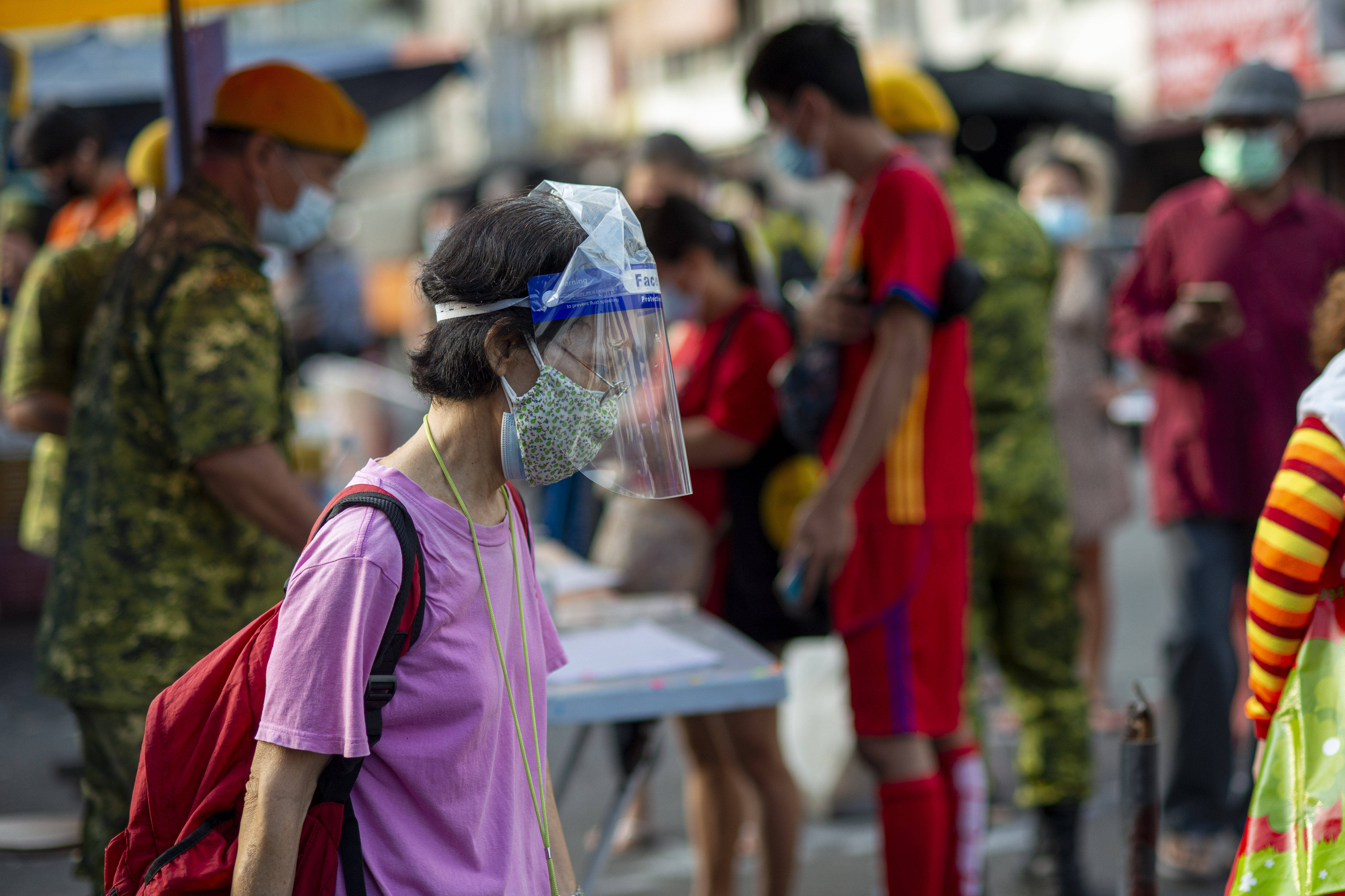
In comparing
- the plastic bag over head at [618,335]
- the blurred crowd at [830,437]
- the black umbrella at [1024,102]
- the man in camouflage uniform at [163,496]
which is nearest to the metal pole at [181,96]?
the blurred crowd at [830,437]

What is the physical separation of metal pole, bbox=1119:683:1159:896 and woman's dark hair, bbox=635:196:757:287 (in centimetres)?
158

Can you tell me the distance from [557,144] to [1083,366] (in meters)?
24.4

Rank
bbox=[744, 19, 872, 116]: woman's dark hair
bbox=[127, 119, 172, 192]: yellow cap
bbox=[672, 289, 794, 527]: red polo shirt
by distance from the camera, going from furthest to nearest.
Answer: bbox=[127, 119, 172, 192]: yellow cap → bbox=[672, 289, 794, 527]: red polo shirt → bbox=[744, 19, 872, 116]: woman's dark hair

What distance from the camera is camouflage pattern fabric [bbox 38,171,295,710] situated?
2443 mm

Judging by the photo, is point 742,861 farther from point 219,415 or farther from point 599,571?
point 219,415

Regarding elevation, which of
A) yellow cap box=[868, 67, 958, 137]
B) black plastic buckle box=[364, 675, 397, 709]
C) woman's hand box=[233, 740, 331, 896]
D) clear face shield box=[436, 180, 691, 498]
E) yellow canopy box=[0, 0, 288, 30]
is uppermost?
yellow canopy box=[0, 0, 288, 30]

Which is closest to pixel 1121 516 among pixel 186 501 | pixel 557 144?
pixel 186 501

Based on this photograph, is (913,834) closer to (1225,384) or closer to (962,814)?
(962,814)

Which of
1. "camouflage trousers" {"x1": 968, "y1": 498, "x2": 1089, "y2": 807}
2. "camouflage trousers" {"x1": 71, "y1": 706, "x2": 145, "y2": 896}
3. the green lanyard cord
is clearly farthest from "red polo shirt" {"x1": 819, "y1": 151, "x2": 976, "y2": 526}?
"camouflage trousers" {"x1": 71, "y1": 706, "x2": 145, "y2": 896}

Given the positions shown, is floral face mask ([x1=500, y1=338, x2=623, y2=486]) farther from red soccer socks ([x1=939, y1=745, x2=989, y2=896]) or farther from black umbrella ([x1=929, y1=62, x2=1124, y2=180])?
black umbrella ([x1=929, y1=62, x2=1124, y2=180])

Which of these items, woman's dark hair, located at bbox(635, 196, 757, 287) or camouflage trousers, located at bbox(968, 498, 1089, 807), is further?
camouflage trousers, located at bbox(968, 498, 1089, 807)

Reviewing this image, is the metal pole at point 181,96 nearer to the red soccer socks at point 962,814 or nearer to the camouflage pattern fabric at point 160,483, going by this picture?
the camouflage pattern fabric at point 160,483

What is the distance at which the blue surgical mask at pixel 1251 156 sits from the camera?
3947 millimetres

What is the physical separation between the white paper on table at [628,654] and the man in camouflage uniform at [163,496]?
60 centimetres
